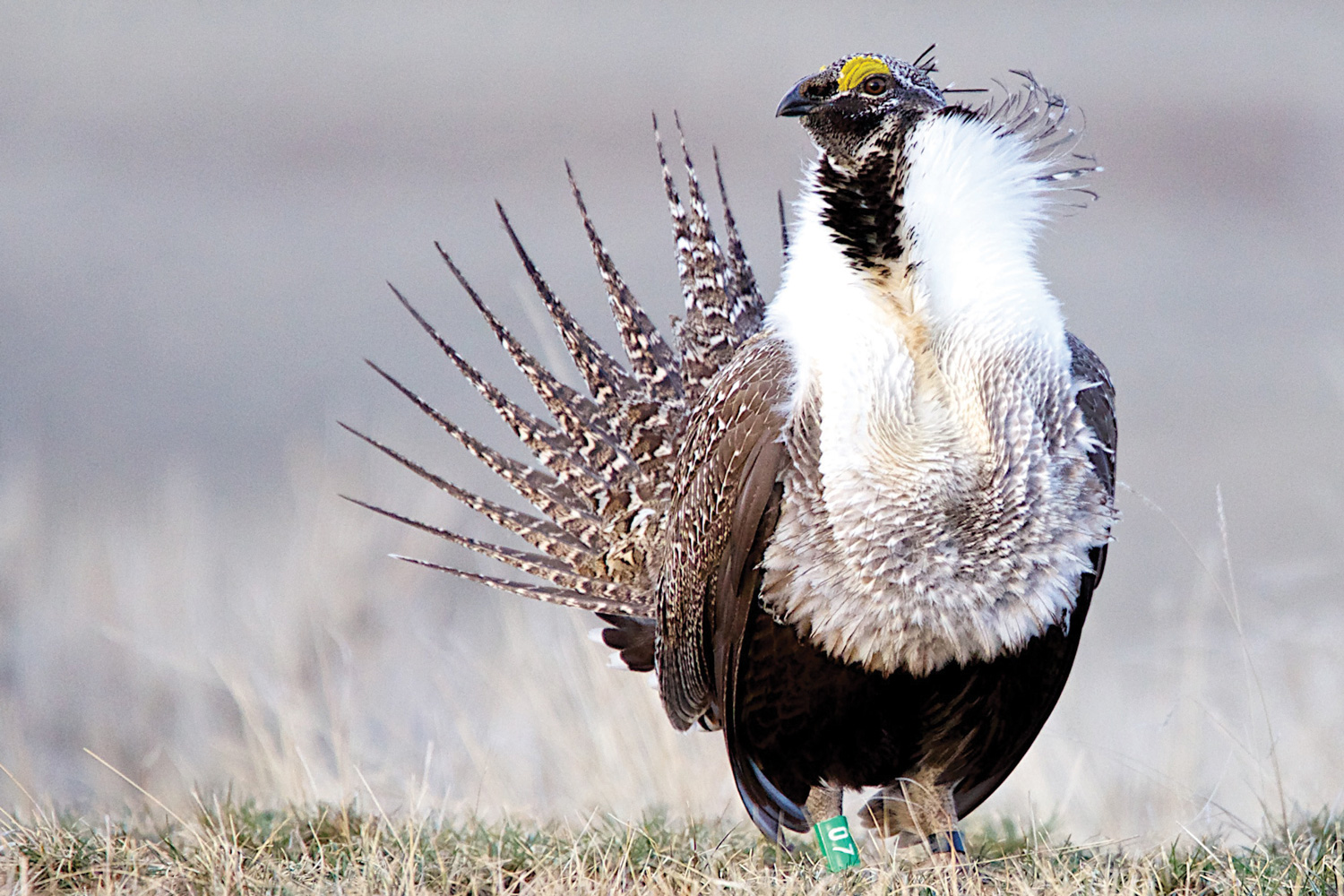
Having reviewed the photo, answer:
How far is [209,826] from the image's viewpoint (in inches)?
109

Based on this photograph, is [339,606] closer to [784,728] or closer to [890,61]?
[784,728]

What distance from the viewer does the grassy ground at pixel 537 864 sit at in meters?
2.39

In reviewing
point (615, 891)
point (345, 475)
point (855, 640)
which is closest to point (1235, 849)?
point (855, 640)

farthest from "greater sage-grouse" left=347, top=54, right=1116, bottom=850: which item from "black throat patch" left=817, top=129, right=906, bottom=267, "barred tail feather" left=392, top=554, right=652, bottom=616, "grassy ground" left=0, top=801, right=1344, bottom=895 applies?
"barred tail feather" left=392, top=554, right=652, bottom=616

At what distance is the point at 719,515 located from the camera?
8.79ft

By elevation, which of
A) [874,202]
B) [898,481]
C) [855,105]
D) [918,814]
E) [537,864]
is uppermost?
[855,105]

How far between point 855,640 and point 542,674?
5.95ft

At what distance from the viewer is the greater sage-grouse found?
8.04 ft

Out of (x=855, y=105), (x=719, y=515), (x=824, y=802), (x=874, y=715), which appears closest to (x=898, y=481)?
(x=719, y=515)

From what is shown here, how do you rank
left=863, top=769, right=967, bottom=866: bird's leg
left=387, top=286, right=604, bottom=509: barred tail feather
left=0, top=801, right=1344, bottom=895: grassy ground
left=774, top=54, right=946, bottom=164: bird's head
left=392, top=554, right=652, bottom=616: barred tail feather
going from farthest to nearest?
left=387, top=286, right=604, bottom=509: barred tail feather → left=392, top=554, right=652, bottom=616: barred tail feather → left=863, top=769, right=967, bottom=866: bird's leg → left=774, top=54, right=946, bottom=164: bird's head → left=0, top=801, right=1344, bottom=895: grassy ground

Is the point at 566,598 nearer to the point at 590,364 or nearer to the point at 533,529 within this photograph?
the point at 533,529

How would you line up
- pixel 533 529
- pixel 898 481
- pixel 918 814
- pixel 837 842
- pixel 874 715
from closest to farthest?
1. pixel 898 481
2. pixel 874 715
3. pixel 837 842
4. pixel 918 814
5. pixel 533 529

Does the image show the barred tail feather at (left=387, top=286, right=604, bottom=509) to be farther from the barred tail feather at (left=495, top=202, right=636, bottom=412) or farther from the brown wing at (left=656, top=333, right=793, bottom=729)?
the brown wing at (left=656, top=333, right=793, bottom=729)

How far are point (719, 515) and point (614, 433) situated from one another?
896 millimetres
